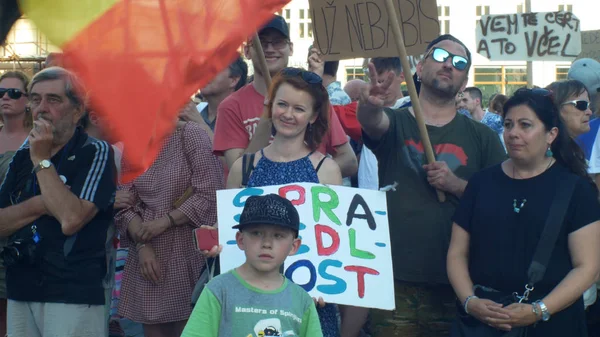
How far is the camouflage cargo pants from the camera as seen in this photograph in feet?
15.6

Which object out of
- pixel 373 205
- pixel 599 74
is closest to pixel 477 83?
pixel 599 74

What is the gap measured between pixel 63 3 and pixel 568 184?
2.64m

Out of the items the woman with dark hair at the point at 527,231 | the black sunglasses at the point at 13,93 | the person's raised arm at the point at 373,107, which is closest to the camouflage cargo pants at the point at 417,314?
the woman with dark hair at the point at 527,231

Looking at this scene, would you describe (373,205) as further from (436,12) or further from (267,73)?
(436,12)

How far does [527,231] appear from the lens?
428 cm

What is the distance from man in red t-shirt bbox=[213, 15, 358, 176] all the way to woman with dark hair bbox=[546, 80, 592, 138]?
148cm

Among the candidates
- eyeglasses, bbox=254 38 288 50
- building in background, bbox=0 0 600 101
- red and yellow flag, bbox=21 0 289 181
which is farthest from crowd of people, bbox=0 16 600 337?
building in background, bbox=0 0 600 101

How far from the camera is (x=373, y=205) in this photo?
14.3 feet

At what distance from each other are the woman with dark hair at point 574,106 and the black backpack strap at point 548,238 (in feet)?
4.71

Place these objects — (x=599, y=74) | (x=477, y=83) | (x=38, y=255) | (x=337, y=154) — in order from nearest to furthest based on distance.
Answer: (x=38, y=255) → (x=337, y=154) → (x=599, y=74) → (x=477, y=83)

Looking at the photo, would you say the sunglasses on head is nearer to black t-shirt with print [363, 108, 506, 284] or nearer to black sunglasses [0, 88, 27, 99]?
black t-shirt with print [363, 108, 506, 284]

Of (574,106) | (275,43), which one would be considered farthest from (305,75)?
(574,106)

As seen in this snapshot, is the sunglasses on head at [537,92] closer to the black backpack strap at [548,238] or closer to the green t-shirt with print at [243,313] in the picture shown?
the black backpack strap at [548,238]

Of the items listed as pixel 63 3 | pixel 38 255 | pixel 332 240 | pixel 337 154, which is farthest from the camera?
pixel 337 154
